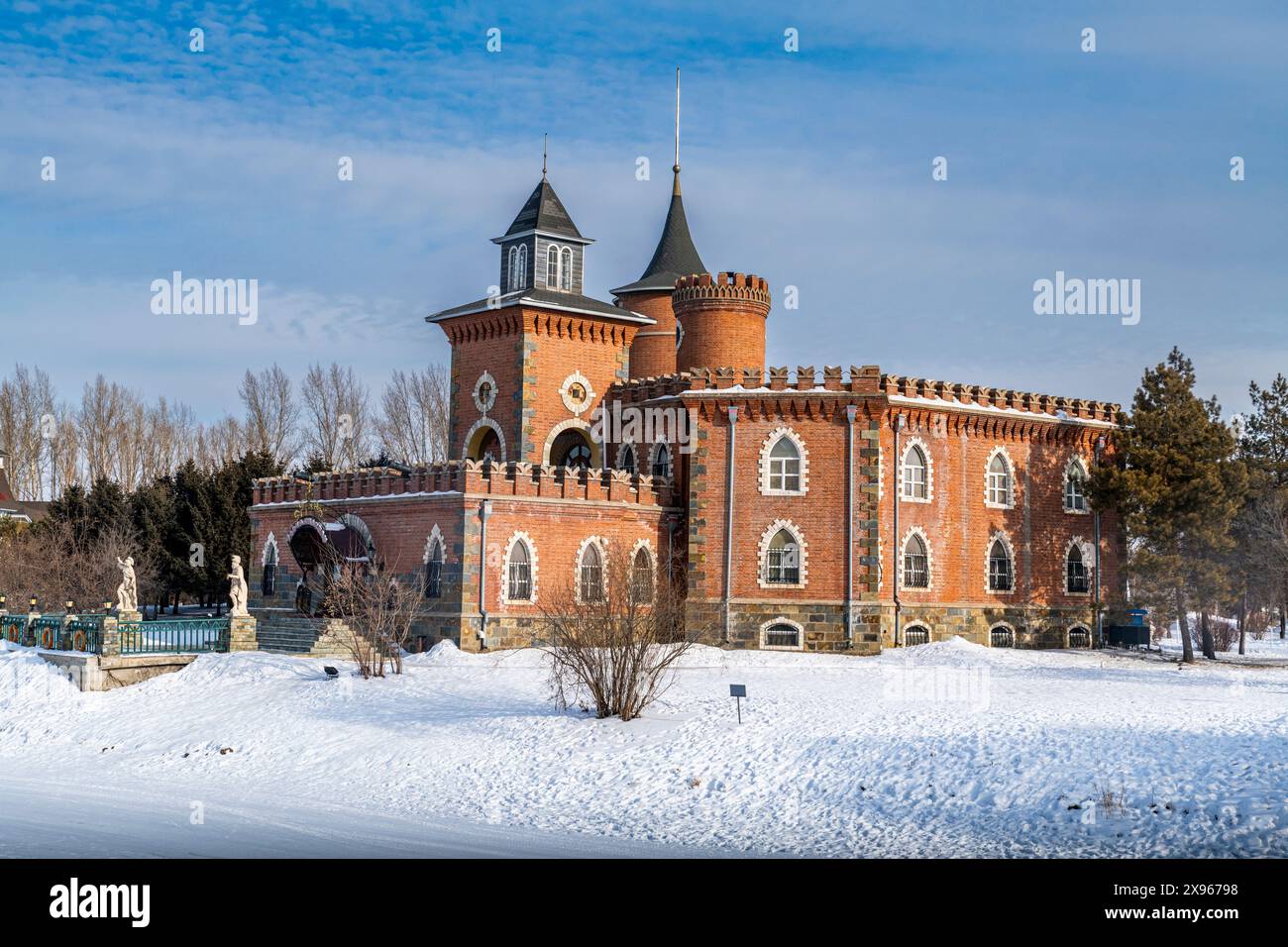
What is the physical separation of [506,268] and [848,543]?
1395cm

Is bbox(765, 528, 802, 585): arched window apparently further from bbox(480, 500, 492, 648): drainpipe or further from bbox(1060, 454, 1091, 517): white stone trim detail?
bbox(1060, 454, 1091, 517): white stone trim detail

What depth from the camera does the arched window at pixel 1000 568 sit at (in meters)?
37.2

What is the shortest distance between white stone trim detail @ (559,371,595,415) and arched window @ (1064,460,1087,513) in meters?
13.9

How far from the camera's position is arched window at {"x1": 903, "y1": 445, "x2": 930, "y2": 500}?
3591 centimetres

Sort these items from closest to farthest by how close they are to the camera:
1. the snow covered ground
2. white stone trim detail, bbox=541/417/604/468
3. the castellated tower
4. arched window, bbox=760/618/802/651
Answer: the snow covered ground
arched window, bbox=760/618/802/651
white stone trim detail, bbox=541/417/604/468
the castellated tower

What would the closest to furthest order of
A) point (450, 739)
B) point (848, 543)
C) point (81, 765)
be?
point (450, 739), point (81, 765), point (848, 543)

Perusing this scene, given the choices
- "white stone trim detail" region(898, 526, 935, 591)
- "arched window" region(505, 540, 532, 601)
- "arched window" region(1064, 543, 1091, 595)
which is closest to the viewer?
"arched window" region(505, 540, 532, 601)

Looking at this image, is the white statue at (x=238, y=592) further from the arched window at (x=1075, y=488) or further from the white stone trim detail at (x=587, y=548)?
the arched window at (x=1075, y=488)

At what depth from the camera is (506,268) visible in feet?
133

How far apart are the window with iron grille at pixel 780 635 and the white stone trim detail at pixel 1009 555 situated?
6459mm

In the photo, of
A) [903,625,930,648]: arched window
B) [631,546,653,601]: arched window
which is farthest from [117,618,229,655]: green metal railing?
[903,625,930,648]: arched window

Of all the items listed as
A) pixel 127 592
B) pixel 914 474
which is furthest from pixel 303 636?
pixel 914 474
